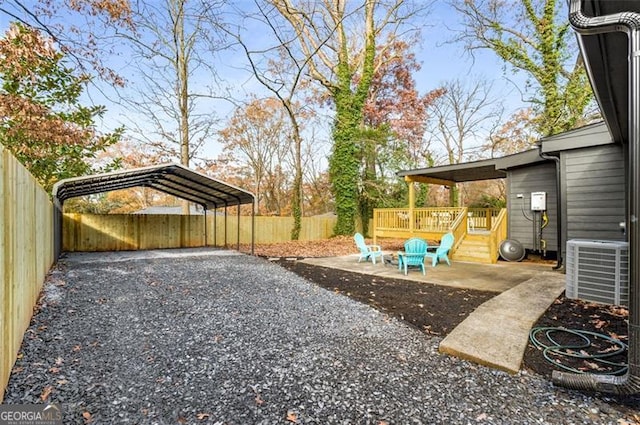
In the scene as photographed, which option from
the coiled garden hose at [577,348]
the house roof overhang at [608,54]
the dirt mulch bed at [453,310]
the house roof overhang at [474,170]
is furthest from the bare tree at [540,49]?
the coiled garden hose at [577,348]

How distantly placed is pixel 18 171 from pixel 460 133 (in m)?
23.3

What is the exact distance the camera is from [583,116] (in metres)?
11.5

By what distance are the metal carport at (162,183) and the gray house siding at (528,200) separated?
25.6 feet

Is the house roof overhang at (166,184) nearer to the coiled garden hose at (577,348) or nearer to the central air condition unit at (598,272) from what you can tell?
the central air condition unit at (598,272)

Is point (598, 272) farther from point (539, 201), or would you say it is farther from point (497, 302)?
point (539, 201)

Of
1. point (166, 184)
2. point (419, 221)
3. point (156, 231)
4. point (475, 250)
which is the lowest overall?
point (475, 250)

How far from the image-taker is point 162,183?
1121 centimetres

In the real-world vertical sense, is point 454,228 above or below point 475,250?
above

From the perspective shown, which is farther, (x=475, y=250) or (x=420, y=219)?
(x=420, y=219)

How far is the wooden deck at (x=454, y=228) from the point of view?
335 inches

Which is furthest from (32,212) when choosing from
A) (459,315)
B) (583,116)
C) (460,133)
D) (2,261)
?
(460,133)

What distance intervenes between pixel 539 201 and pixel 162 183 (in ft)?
39.0

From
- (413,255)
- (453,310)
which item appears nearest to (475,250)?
(413,255)

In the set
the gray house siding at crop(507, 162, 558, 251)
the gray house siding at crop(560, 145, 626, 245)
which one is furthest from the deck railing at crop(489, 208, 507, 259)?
the gray house siding at crop(560, 145, 626, 245)
